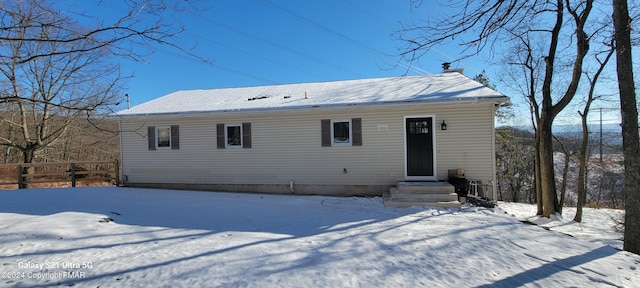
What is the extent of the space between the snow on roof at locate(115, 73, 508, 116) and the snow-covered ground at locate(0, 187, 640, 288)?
A: 3280 millimetres

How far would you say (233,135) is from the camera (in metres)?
9.83

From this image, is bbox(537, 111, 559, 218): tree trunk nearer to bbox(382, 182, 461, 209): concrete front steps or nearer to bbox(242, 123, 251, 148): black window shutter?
bbox(382, 182, 461, 209): concrete front steps

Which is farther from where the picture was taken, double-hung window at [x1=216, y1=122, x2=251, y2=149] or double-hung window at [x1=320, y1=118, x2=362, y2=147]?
double-hung window at [x1=216, y1=122, x2=251, y2=149]

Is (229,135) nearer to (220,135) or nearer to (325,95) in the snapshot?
(220,135)

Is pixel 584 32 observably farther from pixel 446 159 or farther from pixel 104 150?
pixel 104 150

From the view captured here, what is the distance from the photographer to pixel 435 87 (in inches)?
373

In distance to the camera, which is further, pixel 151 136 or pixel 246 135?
pixel 151 136

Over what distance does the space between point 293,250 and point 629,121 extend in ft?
16.9

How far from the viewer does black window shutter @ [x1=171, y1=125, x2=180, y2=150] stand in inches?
397

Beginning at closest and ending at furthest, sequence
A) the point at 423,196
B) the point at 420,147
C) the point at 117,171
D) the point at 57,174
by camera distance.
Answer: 1. the point at 423,196
2. the point at 420,147
3. the point at 117,171
4. the point at 57,174

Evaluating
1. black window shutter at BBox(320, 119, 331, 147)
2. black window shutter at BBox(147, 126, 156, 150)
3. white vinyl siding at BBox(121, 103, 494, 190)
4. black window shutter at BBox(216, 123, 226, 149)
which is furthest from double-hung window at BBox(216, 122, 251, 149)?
→ black window shutter at BBox(320, 119, 331, 147)

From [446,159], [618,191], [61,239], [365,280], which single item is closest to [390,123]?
[446,159]

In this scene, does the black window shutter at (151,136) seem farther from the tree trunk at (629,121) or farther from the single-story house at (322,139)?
the tree trunk at (629,121)

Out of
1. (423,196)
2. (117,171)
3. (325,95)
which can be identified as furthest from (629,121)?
(117,171)
